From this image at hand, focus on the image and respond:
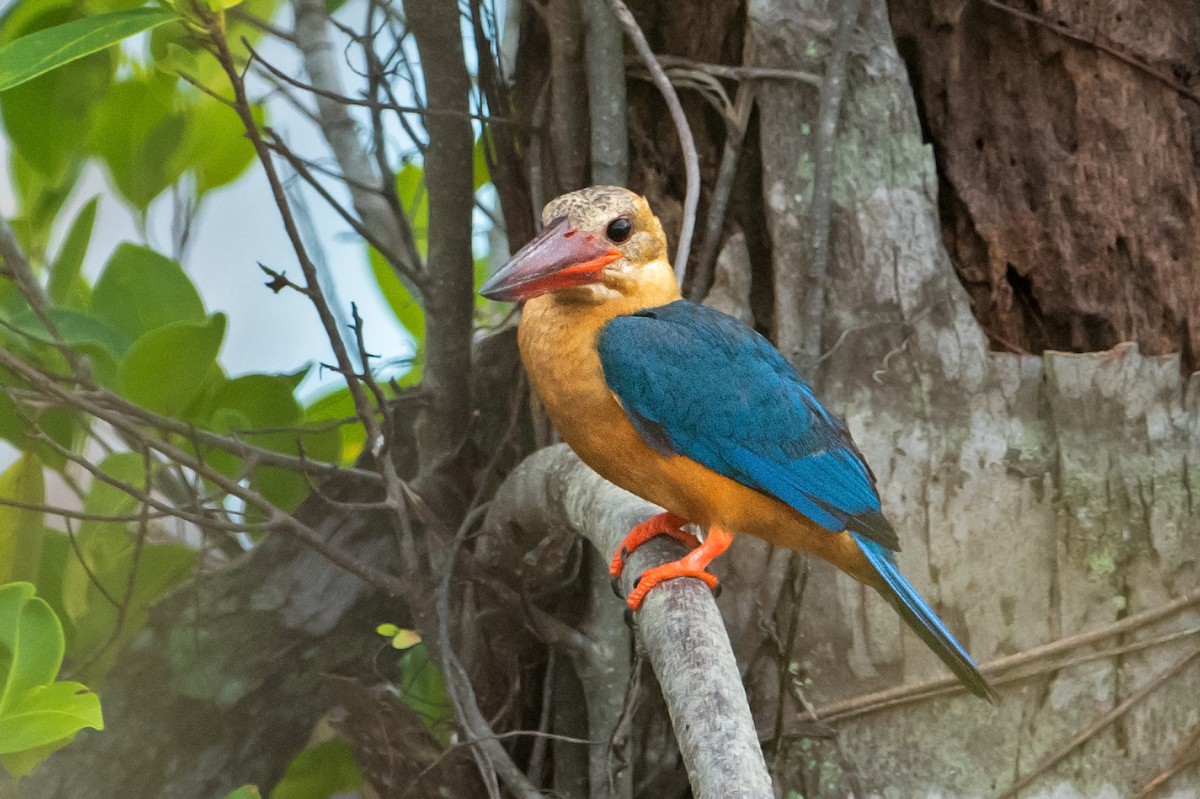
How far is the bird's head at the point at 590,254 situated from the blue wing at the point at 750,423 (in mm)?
67

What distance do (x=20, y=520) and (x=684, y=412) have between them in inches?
38.8

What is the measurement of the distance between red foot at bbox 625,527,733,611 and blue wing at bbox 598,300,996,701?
85 millimetres

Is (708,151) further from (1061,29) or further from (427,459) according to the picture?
(427,459)

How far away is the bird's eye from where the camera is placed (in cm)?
171

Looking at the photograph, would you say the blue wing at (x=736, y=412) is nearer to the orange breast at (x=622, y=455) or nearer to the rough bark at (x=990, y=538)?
the orange breast at (x=622, y=455)

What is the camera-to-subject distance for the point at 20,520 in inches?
70.6

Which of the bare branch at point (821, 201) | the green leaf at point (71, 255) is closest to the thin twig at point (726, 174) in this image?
the bare branch at point (821, 201)

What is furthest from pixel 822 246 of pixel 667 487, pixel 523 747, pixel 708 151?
pixel 523 747

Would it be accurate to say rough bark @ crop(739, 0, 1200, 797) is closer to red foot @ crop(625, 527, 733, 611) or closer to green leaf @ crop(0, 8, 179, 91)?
red foot @ crop(625, 527, 733, 611)

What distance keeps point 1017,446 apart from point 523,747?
98cm

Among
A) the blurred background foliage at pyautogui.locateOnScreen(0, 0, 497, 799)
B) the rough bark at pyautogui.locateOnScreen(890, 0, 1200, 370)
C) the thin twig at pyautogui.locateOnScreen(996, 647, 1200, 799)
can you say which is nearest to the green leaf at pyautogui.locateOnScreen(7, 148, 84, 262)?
the blurred background foliage at pyautogui.locateOnScreen(0, 0, 497, 799)

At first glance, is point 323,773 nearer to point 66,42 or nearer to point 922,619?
point 922,619

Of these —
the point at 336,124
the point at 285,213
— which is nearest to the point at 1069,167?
the point at 285,213

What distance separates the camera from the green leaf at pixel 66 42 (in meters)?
1.42
